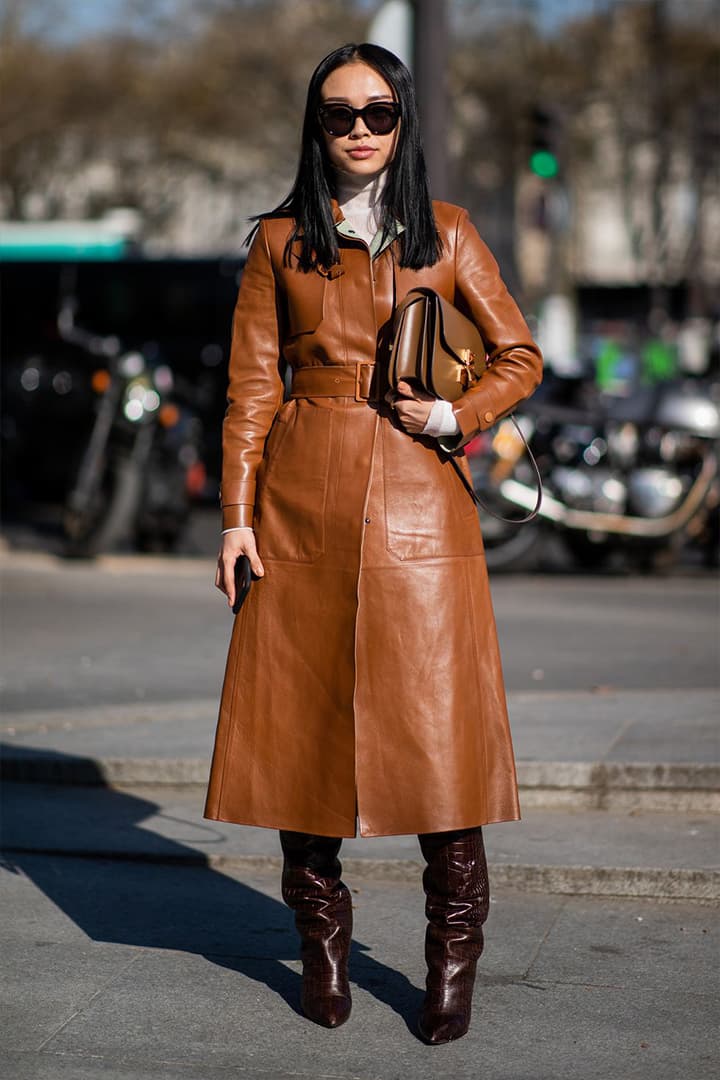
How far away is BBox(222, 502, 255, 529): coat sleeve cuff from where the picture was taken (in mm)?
3861

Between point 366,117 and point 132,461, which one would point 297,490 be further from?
point 132,461

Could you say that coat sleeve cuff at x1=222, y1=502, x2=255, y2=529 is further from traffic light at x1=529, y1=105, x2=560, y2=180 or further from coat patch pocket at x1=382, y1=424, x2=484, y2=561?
traffic light at x1=529, y1=105, x2=560, y2=180

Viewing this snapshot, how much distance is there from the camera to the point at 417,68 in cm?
989

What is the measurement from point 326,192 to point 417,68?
635cm

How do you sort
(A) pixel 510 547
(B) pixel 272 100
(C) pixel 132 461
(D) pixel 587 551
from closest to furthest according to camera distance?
(A) pixel 510 547, (D) pixel 587 551, (C) pixel 132 461, (B) pixel 272 100

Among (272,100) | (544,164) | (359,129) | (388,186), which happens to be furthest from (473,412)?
(272,100)

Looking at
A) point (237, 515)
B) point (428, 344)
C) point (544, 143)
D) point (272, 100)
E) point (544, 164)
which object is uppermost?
point (272, 100)

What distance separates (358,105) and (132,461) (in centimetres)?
930

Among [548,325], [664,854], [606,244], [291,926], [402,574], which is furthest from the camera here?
[606,244]

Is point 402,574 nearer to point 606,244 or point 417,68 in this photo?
point 417,68

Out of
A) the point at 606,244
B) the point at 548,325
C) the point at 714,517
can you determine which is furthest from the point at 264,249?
the point at 606,244

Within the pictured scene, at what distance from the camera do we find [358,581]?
3.76 m

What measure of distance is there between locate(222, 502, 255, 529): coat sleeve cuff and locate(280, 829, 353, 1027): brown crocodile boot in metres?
0.69

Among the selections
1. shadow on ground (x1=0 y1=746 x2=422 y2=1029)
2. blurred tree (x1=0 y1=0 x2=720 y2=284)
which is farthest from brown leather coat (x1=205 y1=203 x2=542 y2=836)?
blurred tree (x1=0 y1=0 x2=720 y2=284)
